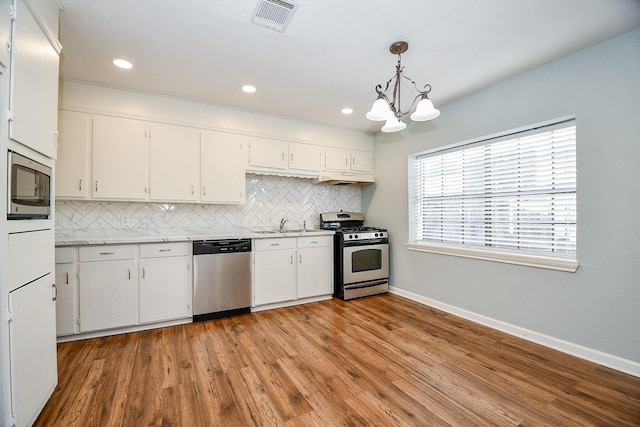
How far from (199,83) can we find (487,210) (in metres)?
3.48

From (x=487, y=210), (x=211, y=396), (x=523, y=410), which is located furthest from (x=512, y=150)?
(x=211, y=396)

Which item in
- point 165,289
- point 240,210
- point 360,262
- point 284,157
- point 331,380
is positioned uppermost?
point 284,157

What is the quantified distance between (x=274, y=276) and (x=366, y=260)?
4.44 feet

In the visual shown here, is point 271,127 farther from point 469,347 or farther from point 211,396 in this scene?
point 469,347

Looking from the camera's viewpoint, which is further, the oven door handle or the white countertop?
the oven door handle

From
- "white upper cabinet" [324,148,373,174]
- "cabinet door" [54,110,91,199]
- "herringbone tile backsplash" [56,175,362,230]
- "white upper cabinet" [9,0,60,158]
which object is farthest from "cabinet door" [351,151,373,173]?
"white upper cabinet" [9,0,60,158]

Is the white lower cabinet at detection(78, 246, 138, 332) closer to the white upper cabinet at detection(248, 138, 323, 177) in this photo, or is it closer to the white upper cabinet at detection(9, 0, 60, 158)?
the white upper cabinet at detection(9, 0, 60, 158)

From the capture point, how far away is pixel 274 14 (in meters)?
1.90

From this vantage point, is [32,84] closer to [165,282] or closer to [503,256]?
[165,282]

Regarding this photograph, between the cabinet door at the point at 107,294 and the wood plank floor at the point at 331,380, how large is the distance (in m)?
0.17

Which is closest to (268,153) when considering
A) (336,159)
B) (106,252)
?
(336,159)

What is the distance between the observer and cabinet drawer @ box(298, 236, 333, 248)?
12.1 ft

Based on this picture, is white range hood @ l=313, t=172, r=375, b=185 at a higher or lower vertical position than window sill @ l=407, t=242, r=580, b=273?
higher

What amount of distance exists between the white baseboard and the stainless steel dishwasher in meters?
2.40
